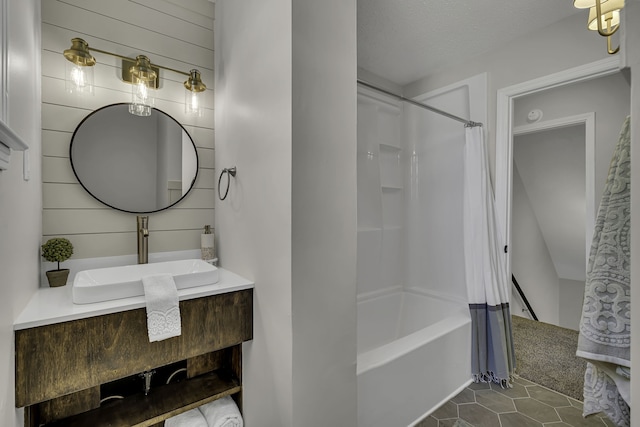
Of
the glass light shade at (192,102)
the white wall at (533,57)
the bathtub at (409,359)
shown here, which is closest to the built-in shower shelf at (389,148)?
the white wall at (533,57)

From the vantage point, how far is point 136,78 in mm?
1636

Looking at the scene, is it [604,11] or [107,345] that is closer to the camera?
[107,345]

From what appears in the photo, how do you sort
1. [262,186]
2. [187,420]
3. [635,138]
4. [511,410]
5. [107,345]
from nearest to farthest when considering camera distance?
[635,138] < [107,345] < [262,186] < [187,420] < [511,410]

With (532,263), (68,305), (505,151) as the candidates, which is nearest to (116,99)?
(68,305)

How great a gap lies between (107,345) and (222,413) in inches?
26.4

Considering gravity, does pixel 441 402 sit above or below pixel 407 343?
below

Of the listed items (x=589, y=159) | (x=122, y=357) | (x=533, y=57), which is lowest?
(x=122, y=357)

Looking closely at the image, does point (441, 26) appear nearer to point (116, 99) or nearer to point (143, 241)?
point (116, 99)

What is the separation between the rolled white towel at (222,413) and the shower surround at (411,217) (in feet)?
3.66

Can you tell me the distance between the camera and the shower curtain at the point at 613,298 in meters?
1.24

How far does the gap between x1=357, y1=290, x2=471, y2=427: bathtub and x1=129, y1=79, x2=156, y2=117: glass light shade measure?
181cm

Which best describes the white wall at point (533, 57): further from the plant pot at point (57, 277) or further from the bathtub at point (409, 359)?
the plant pot at point (57, 277)

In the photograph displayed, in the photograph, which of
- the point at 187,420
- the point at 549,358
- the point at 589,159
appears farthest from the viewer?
the point at 589,159

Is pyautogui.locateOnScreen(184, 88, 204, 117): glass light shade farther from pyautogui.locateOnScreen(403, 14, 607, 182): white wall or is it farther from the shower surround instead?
pyautogui.locateOnScreen(403, 14, 607, 182): white wall
